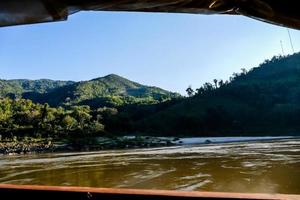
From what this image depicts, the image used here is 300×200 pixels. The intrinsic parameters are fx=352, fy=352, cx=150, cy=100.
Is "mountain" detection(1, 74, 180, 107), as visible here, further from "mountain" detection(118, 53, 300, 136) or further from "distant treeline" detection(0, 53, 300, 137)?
"mountain" detection(118, 53, 300, 136)

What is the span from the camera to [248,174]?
14.4 m

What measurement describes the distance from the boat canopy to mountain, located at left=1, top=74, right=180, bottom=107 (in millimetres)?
73870

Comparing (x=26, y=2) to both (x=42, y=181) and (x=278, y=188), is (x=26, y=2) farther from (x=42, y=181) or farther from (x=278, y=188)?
(x=42, y=181)

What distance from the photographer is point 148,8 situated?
183cm

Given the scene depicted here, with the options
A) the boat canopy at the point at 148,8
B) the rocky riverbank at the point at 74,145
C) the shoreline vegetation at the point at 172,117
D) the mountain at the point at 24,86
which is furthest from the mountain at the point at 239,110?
the mountain at the point at 24,86

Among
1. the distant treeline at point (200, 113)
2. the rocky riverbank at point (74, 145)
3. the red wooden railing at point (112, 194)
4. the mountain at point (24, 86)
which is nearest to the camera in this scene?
the red wooden railing at point (112, 194)

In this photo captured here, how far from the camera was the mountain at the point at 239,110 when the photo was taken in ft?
181

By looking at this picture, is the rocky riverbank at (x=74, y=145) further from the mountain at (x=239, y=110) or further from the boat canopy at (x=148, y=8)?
the boat canopy at (x=148, y=8)

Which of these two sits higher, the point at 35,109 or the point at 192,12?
the point at 35,109

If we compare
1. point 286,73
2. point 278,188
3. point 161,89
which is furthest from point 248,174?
point 161,89

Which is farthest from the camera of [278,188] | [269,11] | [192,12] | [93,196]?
[278,188]

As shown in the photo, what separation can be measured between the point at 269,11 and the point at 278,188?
34.6 ft

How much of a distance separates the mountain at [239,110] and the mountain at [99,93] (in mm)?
12679

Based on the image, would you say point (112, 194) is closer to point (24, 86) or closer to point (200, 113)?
point (200, 113)
